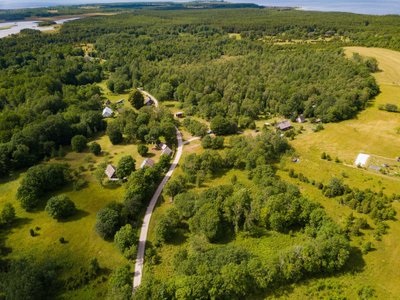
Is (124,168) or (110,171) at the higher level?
(124,168)

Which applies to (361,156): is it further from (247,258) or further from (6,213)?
(6,213)

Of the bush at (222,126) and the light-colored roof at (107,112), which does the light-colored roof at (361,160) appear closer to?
the bush at (222,126)

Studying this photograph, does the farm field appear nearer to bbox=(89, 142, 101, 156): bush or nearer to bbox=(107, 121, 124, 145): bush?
bbox=(107, 121, 124, 145): bush

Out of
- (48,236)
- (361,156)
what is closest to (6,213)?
(48,236)

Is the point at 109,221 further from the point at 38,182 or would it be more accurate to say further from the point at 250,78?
the point at 250,78

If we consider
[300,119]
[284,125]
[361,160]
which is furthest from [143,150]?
[361,160]

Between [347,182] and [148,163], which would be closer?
[347,182]

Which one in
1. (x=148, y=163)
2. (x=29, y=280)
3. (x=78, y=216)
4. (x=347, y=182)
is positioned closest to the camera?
(x=29, y=280)
